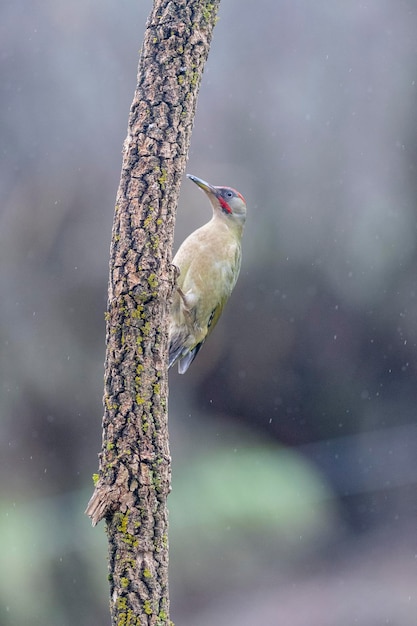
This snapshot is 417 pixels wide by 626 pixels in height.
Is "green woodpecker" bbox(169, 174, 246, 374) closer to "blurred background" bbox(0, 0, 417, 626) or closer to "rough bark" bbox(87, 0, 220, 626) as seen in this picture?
"rough bark" bbox(87, 0, 220, 626)

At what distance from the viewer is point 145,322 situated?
94.4 inches

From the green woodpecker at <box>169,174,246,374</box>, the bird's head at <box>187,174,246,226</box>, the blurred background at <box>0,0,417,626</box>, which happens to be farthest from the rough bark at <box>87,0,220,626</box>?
the blurred background at <box>0,0,417,626</box>

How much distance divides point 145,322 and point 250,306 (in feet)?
20.6

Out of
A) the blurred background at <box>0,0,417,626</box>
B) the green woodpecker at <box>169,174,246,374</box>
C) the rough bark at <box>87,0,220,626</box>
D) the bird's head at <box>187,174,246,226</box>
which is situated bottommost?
the rough bark at <box>87,0,220,626</box>

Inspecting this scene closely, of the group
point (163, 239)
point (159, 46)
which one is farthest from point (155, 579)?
point (159, 46)

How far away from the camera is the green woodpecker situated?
388 centimetres

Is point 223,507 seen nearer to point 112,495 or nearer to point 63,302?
point 63,302

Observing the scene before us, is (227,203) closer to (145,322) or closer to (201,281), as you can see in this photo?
(201,281)

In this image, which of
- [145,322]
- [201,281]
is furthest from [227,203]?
[145,322]

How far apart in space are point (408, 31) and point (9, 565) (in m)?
6.74

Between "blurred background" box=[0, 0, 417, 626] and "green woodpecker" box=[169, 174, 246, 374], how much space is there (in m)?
3.74

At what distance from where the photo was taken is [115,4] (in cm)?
837

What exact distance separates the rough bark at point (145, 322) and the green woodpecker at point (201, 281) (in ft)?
3.93

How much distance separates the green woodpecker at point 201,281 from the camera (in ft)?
12.7
